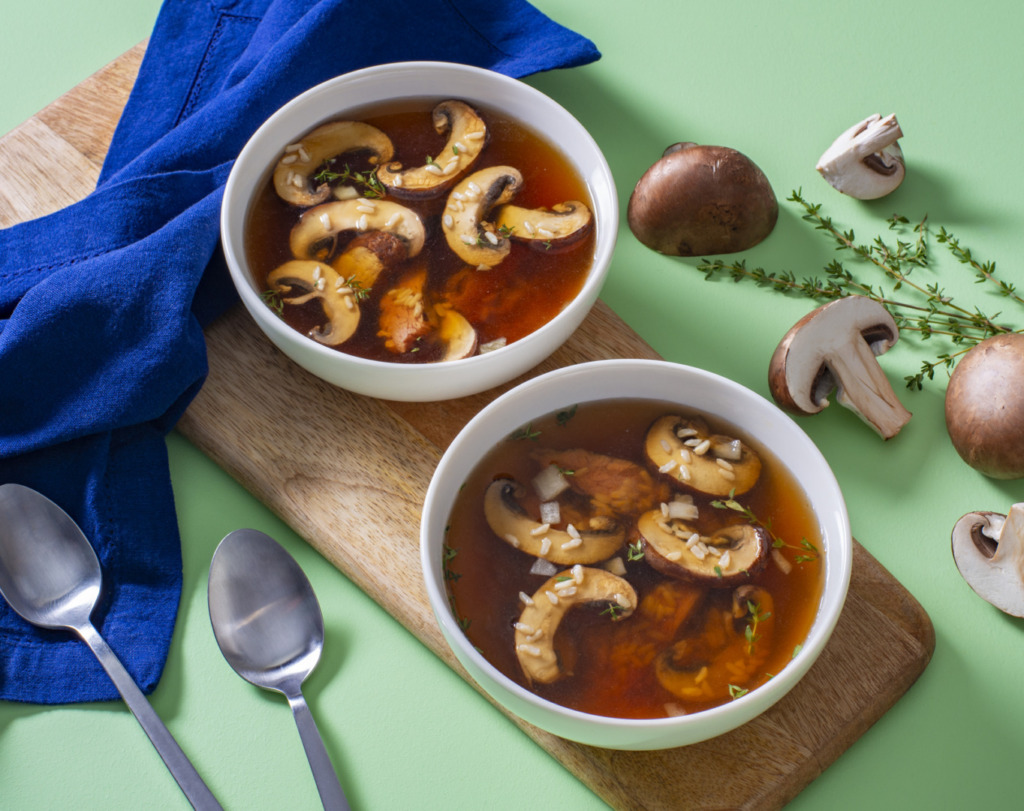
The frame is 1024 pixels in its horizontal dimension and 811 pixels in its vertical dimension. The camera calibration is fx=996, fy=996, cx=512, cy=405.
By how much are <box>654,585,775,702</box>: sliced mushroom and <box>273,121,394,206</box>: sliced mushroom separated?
1.10 m

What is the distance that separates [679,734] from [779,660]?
0.76 ft

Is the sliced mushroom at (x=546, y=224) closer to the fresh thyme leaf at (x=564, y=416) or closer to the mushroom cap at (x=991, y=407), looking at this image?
the fresh thyme leaf at (x=564, y=416)

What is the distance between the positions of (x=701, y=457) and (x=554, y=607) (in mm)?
362

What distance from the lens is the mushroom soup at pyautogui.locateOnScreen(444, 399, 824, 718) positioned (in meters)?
1.55

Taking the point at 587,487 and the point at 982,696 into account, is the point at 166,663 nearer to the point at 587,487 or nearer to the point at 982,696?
the point at 587,487

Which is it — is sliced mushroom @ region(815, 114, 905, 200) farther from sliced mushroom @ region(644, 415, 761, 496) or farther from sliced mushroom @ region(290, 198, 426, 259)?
sliced mushroom @ region(290, 198, 426, 259)

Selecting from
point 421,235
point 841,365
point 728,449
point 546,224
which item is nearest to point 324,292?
point 421,235

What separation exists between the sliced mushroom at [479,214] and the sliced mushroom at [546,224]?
0.02 metres

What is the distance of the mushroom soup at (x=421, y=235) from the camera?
186 centimetres

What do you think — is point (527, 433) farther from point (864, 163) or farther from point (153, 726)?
point (864, 163)

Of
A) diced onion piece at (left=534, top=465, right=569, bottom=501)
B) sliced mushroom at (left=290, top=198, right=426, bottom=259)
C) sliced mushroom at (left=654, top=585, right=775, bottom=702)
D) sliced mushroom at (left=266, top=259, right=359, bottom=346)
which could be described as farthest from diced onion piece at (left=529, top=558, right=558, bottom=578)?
sliced mushroom at (left=290, top=198, right=426, bottom=259)

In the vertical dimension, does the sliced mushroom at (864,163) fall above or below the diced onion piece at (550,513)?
above

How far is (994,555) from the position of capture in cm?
185

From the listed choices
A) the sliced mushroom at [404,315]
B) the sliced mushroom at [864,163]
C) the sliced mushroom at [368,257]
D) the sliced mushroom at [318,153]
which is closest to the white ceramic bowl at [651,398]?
the sliced mushroom at [404,315]
